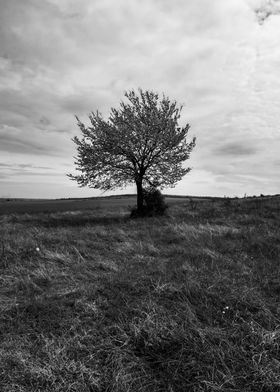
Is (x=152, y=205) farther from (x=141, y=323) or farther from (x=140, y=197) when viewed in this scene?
(x=141, y=323)

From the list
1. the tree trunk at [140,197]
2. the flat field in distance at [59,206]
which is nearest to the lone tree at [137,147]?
the tree trunk at [140,197]

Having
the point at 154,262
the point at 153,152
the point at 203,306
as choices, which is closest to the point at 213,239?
the point at 154,262

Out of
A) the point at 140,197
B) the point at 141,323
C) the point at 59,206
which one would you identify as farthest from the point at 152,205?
the point at 59,206

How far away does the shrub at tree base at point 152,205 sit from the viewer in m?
20.0

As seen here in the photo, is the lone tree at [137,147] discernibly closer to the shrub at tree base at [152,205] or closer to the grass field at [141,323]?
the shrub at tree base at [152,205]

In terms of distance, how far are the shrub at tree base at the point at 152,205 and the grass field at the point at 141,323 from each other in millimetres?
11904

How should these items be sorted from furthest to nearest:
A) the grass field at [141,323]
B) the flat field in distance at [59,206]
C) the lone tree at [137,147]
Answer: the flat field in distance at [59,206], the lone tree at [137,147], the grass field at [141,323]

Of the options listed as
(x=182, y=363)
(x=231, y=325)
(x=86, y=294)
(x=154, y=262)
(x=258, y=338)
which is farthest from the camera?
(x=154, y=262)

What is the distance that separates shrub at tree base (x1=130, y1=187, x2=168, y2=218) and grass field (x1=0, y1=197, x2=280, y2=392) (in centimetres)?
1190

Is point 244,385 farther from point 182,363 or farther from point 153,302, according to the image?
point 153,302

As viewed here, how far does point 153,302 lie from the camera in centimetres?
468

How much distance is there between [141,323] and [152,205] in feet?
53.7

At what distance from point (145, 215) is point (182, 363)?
Result: 54.6 ft

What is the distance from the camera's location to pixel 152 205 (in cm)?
2030
